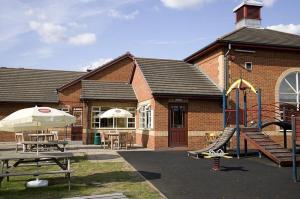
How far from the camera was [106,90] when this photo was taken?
25641mm

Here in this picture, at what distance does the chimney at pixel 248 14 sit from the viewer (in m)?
24.8

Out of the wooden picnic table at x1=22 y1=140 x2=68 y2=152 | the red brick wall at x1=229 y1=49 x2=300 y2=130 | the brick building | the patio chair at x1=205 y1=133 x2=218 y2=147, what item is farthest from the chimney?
the wooden picnic table at x1=22 y1=140 x2=68 y2=152

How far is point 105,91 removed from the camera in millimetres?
25484

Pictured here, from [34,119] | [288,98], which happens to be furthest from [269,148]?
[34,119]

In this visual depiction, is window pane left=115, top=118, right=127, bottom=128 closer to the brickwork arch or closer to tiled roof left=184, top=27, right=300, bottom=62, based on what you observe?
tiled roof left=184, top=27, right=300, bottom=62

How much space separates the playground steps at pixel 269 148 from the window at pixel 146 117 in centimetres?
644

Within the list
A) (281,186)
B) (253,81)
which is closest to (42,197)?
(281,186)

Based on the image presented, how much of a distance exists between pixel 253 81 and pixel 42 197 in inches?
587

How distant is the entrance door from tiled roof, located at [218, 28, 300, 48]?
14.8 feet

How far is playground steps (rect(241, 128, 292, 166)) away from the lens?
42.7ft

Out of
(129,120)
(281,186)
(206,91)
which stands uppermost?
(206,91)

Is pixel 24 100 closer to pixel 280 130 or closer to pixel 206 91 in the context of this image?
pixel 206 91

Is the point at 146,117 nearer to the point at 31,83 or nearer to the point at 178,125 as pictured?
the point at 178,125

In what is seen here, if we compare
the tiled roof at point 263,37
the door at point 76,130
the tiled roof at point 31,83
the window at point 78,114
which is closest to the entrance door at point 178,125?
the tiled roof at point 263,37
